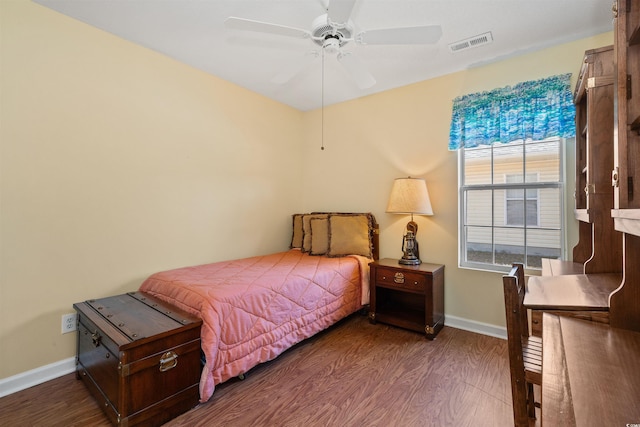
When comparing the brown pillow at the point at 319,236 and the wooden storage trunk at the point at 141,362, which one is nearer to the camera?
the wooden storage trunk at the point at 141,362

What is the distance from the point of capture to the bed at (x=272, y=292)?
1.87 meters

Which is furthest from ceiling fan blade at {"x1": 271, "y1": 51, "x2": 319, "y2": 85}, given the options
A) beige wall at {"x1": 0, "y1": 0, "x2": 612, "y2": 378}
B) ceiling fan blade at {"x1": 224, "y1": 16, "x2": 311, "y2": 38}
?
beige wall at {"x1": 0, "y1": 0, "x2": 612, "y2": 378}

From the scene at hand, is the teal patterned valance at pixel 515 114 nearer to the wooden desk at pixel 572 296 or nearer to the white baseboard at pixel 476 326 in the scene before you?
the wooden desk at pixel 572 296

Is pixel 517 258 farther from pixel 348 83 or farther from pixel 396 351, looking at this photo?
pixel 348 83

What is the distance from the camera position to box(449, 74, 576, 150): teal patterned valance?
2352 mm

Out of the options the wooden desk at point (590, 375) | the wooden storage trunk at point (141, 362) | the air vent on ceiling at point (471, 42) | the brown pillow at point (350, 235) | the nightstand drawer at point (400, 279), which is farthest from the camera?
the brown pillow at point (350, 235)

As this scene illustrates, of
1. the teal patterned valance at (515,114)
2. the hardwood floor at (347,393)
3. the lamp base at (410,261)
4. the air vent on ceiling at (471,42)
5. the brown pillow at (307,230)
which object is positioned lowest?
the hardwood floor at (347,393)

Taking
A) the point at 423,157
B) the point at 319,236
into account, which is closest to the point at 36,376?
the point at 319,236

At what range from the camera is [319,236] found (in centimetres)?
338

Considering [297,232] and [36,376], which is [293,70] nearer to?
[297,232]

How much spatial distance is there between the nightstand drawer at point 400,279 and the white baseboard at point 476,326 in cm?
57

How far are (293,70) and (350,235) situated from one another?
5.71ft

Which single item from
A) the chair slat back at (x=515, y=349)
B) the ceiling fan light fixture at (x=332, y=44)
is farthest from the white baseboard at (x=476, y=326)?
the ceiling fan light fixture at (x=332, y=44)

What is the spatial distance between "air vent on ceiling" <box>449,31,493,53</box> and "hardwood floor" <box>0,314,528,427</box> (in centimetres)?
247
